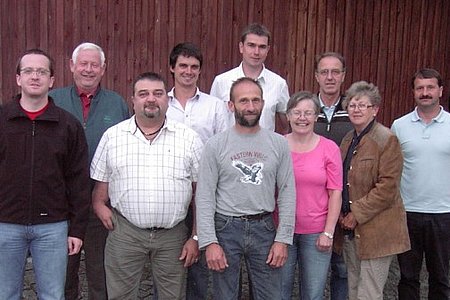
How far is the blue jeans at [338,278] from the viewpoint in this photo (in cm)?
439

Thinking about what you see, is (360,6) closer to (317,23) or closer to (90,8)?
(317,23)

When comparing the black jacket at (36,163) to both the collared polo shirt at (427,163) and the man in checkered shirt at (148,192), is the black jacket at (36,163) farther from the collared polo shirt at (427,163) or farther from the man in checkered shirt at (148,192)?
the collared polo shirt at (427,163)

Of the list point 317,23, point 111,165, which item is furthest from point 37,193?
point 317,23

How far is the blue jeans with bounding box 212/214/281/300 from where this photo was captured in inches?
145

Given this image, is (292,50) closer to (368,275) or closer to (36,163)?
(368,275)

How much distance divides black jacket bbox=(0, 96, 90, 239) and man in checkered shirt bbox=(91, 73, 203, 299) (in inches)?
10.2

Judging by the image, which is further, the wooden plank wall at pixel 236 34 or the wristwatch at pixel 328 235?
the wooden plank wall at pixel 236 34

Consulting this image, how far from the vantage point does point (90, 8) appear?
6.15 m

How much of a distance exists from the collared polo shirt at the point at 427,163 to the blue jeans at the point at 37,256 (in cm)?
248

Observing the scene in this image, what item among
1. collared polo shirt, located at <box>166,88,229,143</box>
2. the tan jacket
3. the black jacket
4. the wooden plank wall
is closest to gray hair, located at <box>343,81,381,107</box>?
the tan jacket

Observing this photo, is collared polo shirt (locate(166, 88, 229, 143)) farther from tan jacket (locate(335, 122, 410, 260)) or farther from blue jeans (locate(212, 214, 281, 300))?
tan jacket (locate(335, 122, 410, 260))

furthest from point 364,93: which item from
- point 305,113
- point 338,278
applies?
point 338,278

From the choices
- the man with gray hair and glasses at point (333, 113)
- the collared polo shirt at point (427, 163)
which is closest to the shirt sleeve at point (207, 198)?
the man with gray hair and glasses at point (333, 113)

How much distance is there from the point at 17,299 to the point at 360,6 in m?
5.22
